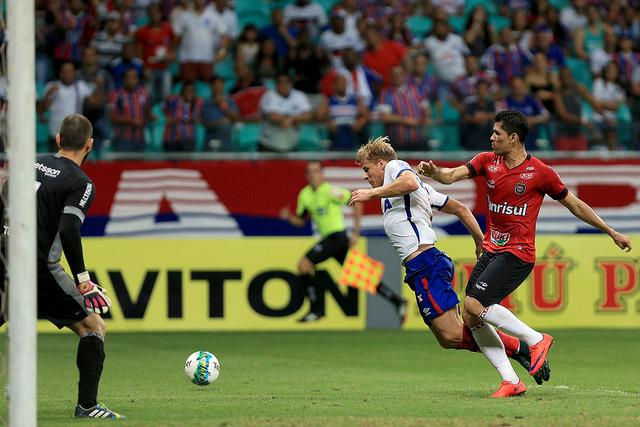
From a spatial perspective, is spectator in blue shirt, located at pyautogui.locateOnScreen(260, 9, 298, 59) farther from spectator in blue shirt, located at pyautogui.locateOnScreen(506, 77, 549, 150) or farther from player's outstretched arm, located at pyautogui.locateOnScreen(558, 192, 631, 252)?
player's outstretched arm, located at pyautogui.locateOnScreen(558, 192, 631, 252)

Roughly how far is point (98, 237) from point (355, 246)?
3690 mm

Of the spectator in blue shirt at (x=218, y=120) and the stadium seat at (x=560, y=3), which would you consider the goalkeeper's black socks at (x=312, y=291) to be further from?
the stadium seat at (x=560, y=3)

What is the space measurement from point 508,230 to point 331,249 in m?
7.89

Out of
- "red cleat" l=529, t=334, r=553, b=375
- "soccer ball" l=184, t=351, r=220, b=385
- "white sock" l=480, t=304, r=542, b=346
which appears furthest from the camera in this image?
"soccer ball" l=184, t=351, r=220, b=385

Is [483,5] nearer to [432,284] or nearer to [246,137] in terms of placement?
[246,137]

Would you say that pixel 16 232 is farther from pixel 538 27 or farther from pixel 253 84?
pixel 538 27

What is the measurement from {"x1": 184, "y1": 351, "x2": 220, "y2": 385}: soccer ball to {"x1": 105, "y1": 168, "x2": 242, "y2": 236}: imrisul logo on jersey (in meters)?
8.51

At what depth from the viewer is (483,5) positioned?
23000 mm

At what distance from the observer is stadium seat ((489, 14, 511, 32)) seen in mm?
22442

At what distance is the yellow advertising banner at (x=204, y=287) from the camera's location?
17.2m

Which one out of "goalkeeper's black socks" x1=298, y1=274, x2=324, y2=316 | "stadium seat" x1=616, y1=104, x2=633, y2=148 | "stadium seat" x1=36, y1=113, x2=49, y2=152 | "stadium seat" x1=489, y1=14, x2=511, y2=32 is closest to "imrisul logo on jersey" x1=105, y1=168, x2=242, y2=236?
"stadium seat" x1=36, y1=113, x2=49, y2=152

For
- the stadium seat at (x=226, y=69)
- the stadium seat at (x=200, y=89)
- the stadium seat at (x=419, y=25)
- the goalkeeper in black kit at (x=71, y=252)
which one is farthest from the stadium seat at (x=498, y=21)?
the goalkeeper in black kit at (x=71, y=252)

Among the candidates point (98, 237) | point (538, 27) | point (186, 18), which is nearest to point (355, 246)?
point (98, 237)

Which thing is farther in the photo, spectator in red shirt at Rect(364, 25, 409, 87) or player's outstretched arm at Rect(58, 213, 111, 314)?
spectator in red shirt at Rect(364, 25, 409, 87)
